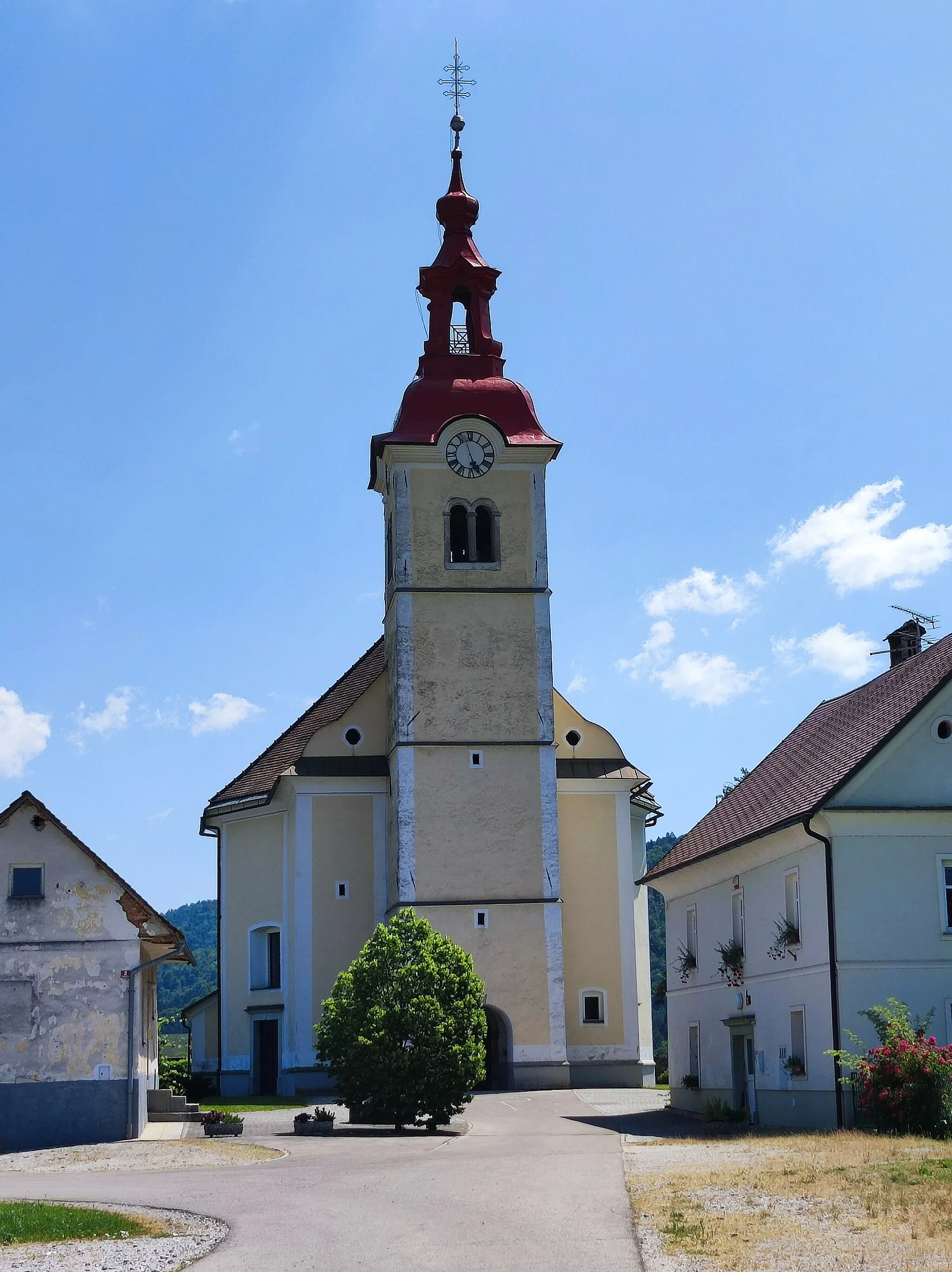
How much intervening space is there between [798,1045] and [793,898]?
2559 mm

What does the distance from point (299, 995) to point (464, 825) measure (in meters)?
6.58

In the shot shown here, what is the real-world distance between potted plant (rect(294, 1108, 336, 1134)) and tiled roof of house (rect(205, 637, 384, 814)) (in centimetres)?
1916

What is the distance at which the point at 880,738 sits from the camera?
90.1 ft

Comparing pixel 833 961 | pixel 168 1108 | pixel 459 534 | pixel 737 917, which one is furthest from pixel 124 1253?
pixel 459 534

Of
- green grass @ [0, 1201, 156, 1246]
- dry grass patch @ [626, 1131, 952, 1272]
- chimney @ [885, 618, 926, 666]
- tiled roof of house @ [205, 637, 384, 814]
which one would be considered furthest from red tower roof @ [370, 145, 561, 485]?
green grass @ [0, 1201, 156, 1246]

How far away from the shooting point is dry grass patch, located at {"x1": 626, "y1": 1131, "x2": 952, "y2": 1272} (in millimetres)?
12828

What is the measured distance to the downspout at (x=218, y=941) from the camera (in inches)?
1868

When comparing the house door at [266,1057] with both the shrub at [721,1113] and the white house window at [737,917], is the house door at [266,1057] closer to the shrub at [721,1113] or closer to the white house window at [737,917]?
the white house window at [737,917]

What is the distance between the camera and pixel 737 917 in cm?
3250

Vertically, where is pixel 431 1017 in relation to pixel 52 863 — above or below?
below

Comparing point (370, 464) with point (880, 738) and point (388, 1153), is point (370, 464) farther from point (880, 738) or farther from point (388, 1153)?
point (388, 1153)

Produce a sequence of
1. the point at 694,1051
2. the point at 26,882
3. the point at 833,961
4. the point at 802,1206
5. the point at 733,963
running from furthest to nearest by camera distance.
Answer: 1. the point at 694,1051
2. the point at 733,963
3. the point at 26,882
4. the point at 833,961
5. the point at 802,1206

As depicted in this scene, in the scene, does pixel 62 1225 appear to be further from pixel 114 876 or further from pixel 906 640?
pixel 906 640

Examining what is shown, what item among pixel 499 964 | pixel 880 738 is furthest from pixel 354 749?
pixel 880 738
